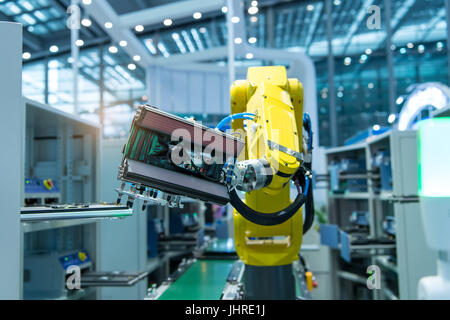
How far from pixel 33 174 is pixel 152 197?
7.47 ft

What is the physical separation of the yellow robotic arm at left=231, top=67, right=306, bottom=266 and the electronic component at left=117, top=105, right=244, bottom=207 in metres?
0.18

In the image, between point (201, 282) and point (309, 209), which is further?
point (201, 282)

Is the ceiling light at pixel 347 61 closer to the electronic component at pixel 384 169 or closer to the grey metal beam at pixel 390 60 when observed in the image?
the grey metal beam at pixel 390 60

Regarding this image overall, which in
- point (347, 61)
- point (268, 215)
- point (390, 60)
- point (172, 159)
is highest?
point (347, 61)

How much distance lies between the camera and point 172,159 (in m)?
1.14

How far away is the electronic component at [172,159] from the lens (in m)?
1.10

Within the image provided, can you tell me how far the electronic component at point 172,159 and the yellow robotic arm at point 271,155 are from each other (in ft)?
0.58

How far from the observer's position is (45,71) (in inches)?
128

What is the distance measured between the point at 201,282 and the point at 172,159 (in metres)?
1.70

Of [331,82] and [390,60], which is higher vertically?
[390,60]

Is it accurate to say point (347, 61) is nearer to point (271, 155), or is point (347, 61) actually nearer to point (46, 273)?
point (46, 273)

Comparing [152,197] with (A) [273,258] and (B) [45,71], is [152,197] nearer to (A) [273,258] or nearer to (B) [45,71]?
(A) [273,258]

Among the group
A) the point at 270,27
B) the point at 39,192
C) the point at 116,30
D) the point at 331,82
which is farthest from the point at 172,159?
the point at 270,27
